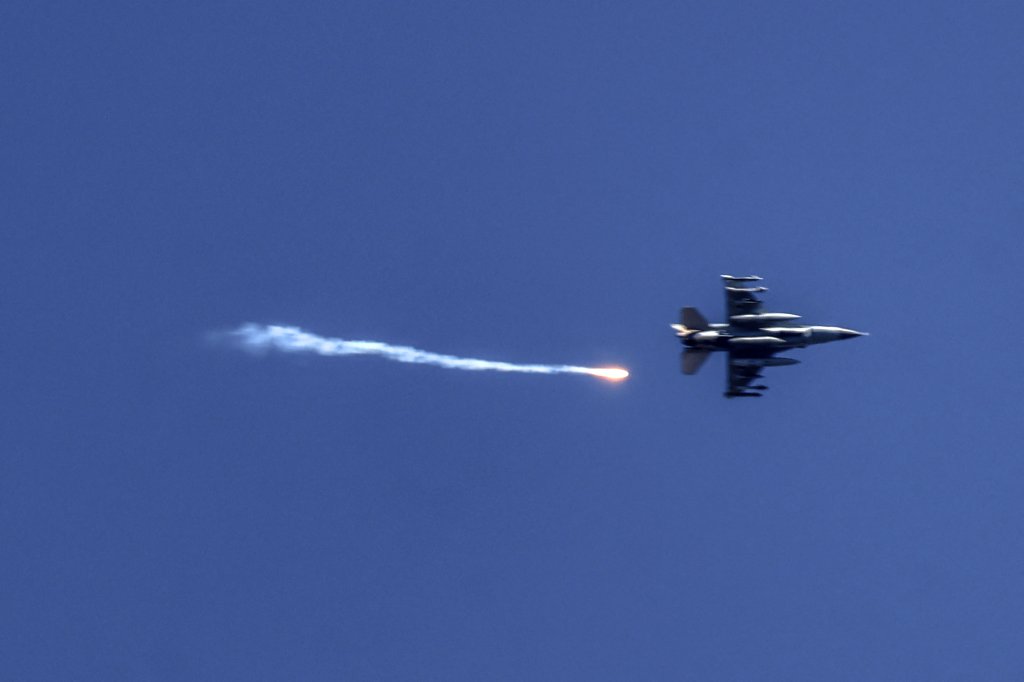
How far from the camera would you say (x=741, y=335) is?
122m

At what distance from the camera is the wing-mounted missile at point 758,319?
122m

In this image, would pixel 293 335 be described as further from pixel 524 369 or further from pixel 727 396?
pixel 727 396

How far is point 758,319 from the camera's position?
402 feet

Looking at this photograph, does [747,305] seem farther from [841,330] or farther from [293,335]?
[293,335]

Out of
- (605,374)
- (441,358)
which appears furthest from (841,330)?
(441,358)

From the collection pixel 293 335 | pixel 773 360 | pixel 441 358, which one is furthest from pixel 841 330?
pixel 293 335

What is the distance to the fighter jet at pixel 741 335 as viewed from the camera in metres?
122

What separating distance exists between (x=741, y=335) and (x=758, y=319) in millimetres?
1497

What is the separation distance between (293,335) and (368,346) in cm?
502

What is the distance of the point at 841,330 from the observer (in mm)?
126188

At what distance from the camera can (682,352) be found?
12231cm

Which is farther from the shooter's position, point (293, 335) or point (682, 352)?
point (293, 335)

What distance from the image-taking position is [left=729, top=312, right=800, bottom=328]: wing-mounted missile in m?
122

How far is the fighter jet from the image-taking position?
121938mm
